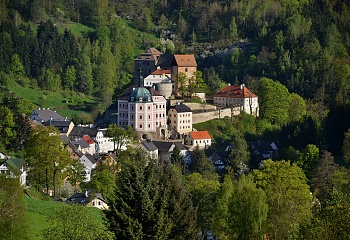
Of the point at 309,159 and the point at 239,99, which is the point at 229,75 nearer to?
the point at 239,99

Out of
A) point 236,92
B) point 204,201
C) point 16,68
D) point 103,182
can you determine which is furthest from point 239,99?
point 204,201

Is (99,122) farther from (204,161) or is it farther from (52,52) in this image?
(52,52)

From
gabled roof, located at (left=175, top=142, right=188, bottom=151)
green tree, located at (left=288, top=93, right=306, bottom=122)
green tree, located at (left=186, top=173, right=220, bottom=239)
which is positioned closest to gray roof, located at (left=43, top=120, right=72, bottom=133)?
gabled roof, located at (left=175, top=142, right=188, bottom=151)

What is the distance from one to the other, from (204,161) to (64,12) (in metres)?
64.3

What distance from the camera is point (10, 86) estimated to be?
118188 millimetres

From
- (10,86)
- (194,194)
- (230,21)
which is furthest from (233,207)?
(230,21)

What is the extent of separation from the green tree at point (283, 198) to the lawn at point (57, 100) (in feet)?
180

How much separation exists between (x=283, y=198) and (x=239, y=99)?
2298 inches

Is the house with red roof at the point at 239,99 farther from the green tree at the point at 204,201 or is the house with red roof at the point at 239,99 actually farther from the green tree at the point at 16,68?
the green tree at the point at 204,201

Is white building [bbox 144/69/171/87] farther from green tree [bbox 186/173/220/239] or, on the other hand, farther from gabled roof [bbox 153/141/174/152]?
green tree [bbox 186/173/220/239]

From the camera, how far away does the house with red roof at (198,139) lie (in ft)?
321

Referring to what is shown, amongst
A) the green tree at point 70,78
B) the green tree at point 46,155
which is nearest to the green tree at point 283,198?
the green tree at point 46,155

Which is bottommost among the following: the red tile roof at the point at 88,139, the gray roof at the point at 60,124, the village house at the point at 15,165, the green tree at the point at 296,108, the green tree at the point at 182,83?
the green tree at the point at 296,108

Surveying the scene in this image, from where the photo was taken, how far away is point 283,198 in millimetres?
50094
